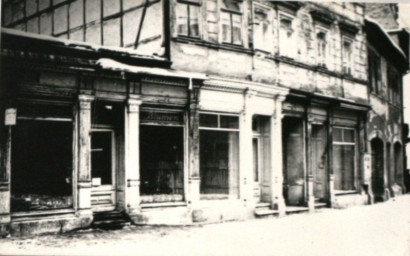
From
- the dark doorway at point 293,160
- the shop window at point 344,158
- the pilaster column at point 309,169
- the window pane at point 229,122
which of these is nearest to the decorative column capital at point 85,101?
the window pane at point 229,122

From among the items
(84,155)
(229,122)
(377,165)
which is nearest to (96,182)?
(84,155)

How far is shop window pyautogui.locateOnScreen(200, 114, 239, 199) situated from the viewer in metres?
9.59

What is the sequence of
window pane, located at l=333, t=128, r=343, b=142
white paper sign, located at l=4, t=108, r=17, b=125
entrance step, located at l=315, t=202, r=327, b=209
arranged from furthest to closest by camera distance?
window pane, located at l=333, t=128, r=343, b=142, entrance step, located at l=315, t=202, r=327, b=209, white paper sign, located at l=4, t=108, r=17, b=125

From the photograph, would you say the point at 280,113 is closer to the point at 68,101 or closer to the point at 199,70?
the point at 199,70

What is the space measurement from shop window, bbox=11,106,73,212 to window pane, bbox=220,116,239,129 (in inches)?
129

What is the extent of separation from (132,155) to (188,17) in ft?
9.42

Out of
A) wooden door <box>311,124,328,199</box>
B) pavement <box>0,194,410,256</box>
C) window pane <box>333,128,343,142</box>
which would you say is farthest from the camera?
window pane <box>333,128,343,142</box>

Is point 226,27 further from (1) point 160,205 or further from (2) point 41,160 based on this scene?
(2) point 41,160

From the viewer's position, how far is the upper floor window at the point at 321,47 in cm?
1254

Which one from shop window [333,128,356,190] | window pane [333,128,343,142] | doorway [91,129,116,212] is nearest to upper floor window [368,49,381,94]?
shop window [333,128,356,190]

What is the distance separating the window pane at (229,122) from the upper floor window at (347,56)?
4.63m

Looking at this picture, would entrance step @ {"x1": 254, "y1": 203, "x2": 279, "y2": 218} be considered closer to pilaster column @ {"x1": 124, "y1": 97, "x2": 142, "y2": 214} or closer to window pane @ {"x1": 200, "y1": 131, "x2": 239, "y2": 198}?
window pane @ {"x1": 200, "y1": 131, "x2": 239, "y2": 198}

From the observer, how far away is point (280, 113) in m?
11.2

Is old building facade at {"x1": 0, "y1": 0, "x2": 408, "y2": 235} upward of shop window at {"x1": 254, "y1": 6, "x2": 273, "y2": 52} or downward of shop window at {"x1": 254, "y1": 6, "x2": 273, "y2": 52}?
downward
